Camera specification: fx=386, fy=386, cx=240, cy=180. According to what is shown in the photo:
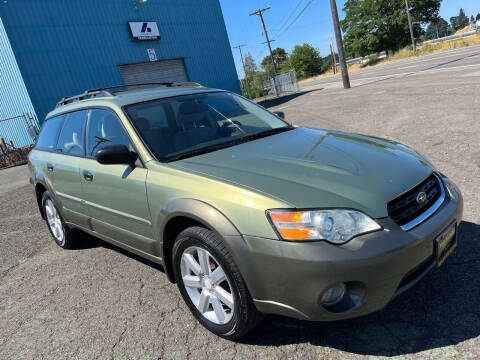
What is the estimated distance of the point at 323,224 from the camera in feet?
6.70

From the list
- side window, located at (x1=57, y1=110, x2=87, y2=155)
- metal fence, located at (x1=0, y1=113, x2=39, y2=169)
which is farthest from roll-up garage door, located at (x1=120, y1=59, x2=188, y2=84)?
side window, located at (x1=57, y1=110, x2=87, y2=155)

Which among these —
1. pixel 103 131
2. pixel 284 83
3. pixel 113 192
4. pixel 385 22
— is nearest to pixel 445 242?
pixel 113 192

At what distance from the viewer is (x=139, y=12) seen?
1956 cm

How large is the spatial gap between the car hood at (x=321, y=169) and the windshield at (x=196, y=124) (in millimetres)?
202

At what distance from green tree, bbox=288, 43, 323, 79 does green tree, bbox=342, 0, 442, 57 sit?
13.4 metres

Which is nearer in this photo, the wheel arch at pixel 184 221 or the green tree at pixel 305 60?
the wheel arch at pixel 184 221

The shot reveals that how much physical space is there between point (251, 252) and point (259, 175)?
52cm

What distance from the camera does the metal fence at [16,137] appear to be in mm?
16484

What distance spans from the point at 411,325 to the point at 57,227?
4143 millimetres

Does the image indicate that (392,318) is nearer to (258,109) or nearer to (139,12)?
(258,109)

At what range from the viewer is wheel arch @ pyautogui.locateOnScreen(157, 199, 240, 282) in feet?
7.40

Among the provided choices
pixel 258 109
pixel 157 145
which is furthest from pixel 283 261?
pixel 258 109

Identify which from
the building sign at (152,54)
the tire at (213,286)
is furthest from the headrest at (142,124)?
the building sign at (152,54)

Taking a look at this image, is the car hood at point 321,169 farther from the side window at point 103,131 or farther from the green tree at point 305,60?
the green tree at point 305,60
